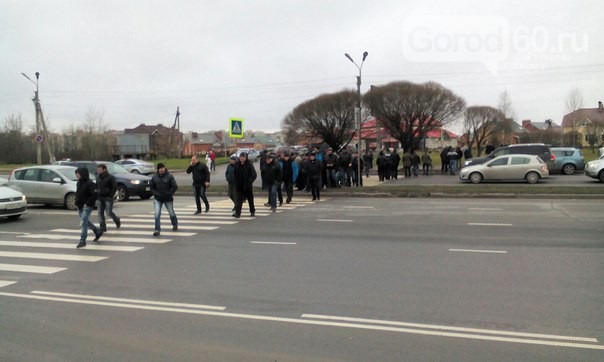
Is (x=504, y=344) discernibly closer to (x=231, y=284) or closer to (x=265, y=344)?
(x=265, y=344)

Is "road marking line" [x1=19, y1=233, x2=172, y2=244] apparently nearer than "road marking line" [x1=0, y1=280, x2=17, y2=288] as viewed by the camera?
No

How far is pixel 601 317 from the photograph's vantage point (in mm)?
4949

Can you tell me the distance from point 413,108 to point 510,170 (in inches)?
1046

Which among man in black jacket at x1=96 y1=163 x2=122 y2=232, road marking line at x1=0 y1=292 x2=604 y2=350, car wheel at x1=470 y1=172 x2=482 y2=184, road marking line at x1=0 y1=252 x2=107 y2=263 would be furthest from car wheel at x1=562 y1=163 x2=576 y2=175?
road marking line at x1=0 y1=252 x2=107 y2=263

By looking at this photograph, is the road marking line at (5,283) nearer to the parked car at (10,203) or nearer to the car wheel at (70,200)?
the parked car at (10,203)

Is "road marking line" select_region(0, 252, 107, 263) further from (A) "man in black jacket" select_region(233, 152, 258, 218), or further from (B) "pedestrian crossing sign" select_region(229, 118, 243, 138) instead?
(B) "pedestrian crossing sign" select_region(229, 118, 243, 138)

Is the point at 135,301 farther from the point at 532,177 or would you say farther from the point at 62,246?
the point at 532,177

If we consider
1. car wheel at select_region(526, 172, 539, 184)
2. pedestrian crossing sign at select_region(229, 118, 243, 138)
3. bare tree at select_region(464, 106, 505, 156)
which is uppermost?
bare tree at select_region(464, 106, 505, 156)

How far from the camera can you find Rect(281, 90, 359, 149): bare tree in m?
60.2

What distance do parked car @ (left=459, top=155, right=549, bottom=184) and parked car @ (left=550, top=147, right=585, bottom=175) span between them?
254 inches

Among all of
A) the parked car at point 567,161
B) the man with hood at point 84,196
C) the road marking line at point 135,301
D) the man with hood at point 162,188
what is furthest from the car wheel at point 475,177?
the road marking line at point 135,301

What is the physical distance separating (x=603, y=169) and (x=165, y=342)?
22258mm

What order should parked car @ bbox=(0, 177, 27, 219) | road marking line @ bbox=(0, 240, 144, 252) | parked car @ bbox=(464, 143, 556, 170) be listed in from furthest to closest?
parked car @ bbox=(464, 143, 556, 170) → parked car @ bbox=(0, 177, 27, 219) → road marking line @ bbox=(0, 240, 144, 252)

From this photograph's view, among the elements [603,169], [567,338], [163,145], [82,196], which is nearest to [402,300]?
[567,338]
